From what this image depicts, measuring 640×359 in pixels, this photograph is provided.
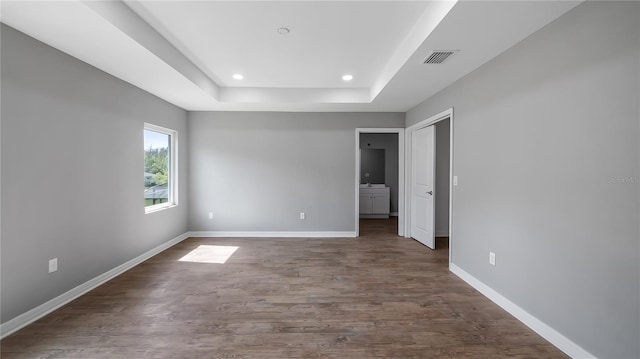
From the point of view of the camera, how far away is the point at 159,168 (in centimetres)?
427

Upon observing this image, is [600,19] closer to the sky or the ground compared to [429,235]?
closer to the sky

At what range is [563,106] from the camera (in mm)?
1879

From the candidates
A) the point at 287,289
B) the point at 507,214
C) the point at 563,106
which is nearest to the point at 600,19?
the point at 563,106

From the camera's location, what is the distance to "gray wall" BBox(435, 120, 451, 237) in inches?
198

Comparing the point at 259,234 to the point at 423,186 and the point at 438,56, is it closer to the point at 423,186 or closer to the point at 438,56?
the point at 423,186

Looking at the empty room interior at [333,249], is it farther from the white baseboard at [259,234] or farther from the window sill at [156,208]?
the white baseboard at [259,234]

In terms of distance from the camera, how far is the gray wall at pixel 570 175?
1.52 m

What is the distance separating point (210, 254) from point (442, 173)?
14.4ft

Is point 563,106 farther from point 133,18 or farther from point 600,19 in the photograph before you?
point 133,18

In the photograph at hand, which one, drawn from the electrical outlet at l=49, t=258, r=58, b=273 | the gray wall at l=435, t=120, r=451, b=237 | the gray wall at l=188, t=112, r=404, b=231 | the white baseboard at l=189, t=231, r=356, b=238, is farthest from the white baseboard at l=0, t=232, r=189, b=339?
the gray wall at l=435, t=120, r=451, b=237

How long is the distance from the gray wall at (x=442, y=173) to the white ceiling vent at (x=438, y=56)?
8.30 ft

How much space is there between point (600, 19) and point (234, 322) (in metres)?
3.39

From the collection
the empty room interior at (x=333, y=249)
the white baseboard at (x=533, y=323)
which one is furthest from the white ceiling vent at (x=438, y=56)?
the white baseboard at (x=533, y=323)

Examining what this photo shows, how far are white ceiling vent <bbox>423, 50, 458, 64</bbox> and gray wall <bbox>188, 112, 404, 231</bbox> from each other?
7.81ft
